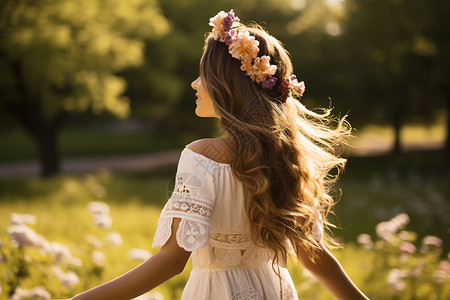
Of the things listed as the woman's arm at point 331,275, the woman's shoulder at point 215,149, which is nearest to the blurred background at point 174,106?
the woman's arm at point 331,275

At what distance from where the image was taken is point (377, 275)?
4.32 metres

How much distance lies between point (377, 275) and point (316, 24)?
59.5 ft

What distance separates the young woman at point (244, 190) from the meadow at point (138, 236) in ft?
1.47

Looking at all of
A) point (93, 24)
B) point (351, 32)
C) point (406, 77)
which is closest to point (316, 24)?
point (351, 32)

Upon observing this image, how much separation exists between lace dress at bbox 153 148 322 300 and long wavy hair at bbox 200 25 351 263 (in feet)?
0.20

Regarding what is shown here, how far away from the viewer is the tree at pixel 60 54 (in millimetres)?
9492

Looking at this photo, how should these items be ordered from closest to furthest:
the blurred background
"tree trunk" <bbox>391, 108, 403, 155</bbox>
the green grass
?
1. the blurred background
2. "tree trunk" <bbox>391, 108, 403, 155</bbox>
3. the green grass

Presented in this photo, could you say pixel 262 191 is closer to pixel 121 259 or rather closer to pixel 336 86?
pixel 121 259

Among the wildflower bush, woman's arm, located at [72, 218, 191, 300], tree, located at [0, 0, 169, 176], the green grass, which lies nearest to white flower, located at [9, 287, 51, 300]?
the wildflower bush

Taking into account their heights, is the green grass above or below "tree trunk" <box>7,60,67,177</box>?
below

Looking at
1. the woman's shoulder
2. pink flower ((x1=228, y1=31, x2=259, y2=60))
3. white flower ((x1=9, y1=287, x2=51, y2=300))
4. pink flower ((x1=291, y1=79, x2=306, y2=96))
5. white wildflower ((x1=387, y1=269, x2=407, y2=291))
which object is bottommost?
white wildflower ((x1=387, y1=269, x2=407, y2=291))

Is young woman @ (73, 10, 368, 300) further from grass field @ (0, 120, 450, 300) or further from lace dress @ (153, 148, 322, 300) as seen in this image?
grass field @ (0, 120, 450, 300)

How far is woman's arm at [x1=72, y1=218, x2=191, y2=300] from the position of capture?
4.85ft

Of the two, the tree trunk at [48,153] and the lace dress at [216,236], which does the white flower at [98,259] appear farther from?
the tree trunk at [48,153]
